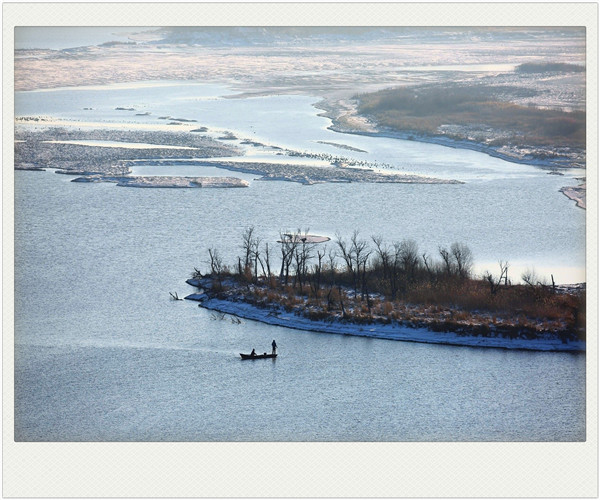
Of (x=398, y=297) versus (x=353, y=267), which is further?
(x=353, y=267)

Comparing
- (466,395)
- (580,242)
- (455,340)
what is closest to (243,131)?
(580,242)

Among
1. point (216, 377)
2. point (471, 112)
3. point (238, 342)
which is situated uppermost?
point (471, 112)

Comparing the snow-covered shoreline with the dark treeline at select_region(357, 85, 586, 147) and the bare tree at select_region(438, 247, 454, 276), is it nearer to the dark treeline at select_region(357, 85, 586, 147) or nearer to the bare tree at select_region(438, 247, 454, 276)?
the bare tree at select_region(438, 247, 454, 276)

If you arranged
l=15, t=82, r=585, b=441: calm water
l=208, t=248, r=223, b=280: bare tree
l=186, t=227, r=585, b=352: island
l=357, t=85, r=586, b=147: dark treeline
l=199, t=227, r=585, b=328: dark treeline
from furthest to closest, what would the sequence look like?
l=357, t=85, r=586, b=147: dark treeline → l=208, t=248, r=223, b=280: bare tree → l=199, t=227, r=585, b=328: dark treeline → l=186, t=227, r=585, b=352: island → l=15, t=82, r=585, b=441: calm water

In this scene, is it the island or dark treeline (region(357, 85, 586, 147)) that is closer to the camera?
the island

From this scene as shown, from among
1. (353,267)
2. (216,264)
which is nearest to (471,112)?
(353,267)

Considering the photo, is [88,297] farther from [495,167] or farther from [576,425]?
[495,167]

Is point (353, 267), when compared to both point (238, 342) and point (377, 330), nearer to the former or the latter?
point (377, 330)

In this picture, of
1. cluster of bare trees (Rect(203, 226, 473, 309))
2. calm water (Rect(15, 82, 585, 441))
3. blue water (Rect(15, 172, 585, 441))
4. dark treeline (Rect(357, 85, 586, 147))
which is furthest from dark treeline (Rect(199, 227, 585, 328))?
dark treeline (Rect(357, 85, 586, 147))

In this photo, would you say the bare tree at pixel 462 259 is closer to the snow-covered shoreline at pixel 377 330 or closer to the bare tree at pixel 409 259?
the bare tree at pixel 409 259
